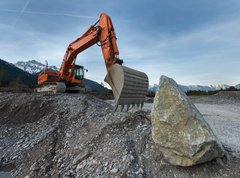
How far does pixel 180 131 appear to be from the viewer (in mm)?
2955

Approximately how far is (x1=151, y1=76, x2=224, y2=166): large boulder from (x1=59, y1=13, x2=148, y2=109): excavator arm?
2215mm

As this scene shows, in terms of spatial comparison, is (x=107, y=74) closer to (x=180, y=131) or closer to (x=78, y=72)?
(x=180, y=131)

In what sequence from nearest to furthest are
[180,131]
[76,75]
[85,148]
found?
[180,131]
[85,148]
[76,75]

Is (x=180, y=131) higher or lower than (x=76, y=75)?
lower

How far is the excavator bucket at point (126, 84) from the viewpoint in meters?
5.41

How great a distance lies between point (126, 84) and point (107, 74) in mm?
940

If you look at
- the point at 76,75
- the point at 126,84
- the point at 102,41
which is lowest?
the point at 126,84

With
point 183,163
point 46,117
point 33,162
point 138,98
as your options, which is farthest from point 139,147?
point 46,117

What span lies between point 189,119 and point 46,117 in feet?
14.9

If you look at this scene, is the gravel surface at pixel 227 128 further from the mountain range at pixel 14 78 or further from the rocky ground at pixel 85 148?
the mountain range at pixel 14 78

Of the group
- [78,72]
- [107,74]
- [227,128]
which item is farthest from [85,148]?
[78,72]

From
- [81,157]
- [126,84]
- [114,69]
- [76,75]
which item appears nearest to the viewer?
[81,157]

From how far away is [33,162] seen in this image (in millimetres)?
3863

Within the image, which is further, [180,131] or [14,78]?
[14,78]
